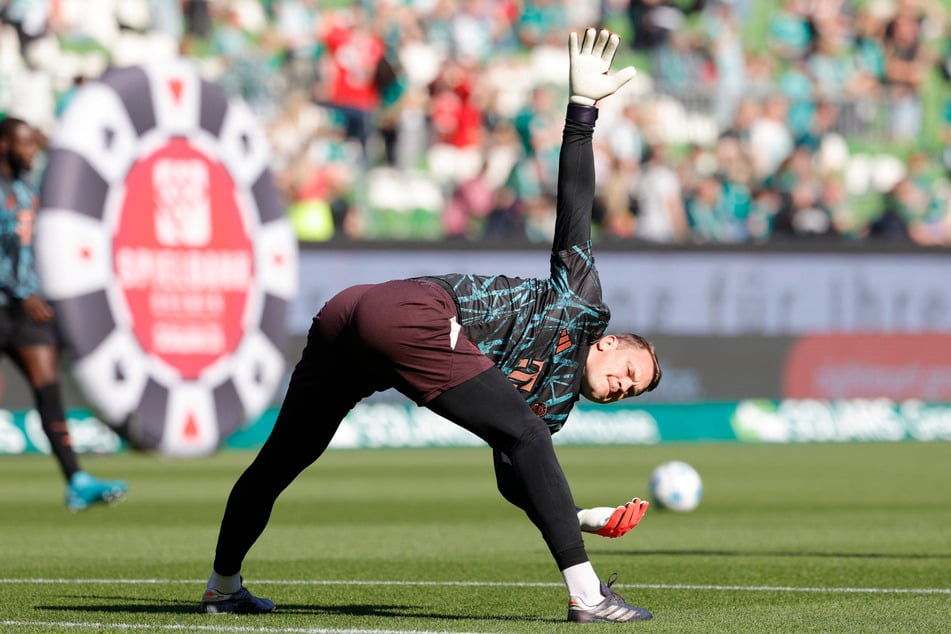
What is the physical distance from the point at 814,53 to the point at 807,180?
452cm

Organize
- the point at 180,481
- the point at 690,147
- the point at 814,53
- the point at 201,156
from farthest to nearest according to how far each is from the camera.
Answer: the point at 814,53 < the point at 690,147 < the point at 201,156 < the point at 180,481

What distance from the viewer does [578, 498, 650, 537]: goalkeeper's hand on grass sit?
6.30m

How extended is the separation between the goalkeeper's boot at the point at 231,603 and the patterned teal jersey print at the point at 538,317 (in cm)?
135

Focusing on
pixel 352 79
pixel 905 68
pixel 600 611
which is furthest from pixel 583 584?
pixel 905 68

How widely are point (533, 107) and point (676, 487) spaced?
1127 cm

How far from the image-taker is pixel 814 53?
2666cm

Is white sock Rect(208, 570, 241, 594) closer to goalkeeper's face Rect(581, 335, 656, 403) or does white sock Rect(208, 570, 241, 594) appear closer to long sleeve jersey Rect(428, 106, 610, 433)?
long sleeve jersey Rect(428, 106, 610, 433)

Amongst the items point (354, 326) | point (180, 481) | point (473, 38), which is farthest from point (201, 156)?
point (354, 326)

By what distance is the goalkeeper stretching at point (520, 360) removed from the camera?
623cm

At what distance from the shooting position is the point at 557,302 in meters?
6.35

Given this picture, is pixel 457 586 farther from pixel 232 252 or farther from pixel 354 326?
pixel 232 252

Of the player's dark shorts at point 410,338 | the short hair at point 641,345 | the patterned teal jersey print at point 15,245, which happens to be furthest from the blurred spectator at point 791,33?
the player's dark shorts at point 410,338

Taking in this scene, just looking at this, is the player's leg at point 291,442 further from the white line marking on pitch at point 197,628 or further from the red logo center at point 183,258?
the red logo center at point 183,258

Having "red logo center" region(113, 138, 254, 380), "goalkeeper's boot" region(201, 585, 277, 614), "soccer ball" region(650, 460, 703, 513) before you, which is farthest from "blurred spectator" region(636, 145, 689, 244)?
"goalkeeper's boot" region(201, 585, 277, 614)
